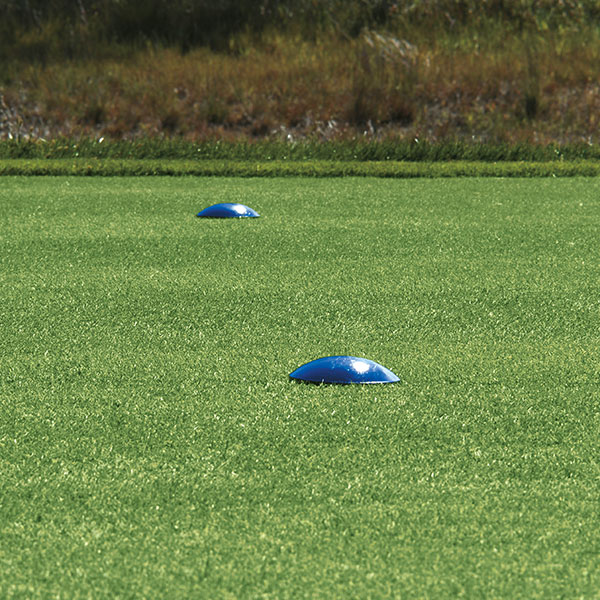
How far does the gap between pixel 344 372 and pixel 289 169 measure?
6.09 meters

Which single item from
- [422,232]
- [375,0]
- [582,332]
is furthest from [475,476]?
[375,0]

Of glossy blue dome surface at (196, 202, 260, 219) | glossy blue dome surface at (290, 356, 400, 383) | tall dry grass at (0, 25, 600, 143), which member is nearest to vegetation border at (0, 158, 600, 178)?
→ glossy blue dome surface at (196, 202, 260, 219)

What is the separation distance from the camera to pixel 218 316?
3.82 metres

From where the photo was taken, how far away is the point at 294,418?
8.72 feet

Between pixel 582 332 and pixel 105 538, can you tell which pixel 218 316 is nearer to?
pixel 582 332

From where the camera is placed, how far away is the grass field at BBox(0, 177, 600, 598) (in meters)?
1.87

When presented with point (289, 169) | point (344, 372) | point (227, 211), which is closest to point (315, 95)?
point (289, 169)

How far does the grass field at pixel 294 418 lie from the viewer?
1.87m

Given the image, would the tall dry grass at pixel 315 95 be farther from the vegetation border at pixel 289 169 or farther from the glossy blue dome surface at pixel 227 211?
the glossy blue dome surface at pixel 227 211

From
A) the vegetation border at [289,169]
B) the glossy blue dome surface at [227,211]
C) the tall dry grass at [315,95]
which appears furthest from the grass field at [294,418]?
the tall dry grass at [315,95]

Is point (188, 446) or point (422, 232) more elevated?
point (188, 446)

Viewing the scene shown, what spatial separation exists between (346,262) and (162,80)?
8880 millimetres

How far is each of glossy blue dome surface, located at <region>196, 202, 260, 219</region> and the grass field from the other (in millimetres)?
608

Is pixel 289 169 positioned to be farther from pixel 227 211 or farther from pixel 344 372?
pixel 344 372
